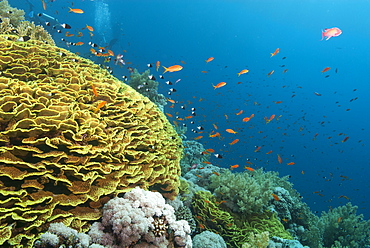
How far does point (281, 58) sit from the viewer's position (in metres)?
99.4

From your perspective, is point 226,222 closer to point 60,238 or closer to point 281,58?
point 60,238

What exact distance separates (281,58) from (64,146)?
112 metres

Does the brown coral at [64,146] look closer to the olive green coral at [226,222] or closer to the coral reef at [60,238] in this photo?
the coral reef at [60,238]

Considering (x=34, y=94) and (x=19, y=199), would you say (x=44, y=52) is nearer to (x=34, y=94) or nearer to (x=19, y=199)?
(x=34, y=94)

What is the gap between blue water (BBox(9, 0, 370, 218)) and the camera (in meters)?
87.6

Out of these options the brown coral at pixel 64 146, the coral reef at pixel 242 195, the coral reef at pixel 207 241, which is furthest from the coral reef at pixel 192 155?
the brown coral at pixel 64 146

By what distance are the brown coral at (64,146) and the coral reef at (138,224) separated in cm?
21

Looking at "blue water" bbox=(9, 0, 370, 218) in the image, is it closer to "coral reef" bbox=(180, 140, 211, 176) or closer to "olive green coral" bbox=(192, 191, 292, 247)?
"coral reef" bbox=(180, 140, 211, 176)

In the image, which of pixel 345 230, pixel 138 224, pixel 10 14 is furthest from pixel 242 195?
pixel 10 14

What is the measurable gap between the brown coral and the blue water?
249 ft

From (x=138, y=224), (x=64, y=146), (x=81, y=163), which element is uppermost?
(x=64, y=146)

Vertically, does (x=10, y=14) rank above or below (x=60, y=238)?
above

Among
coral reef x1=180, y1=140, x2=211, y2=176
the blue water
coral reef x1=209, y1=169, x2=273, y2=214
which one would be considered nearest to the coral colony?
coral reef x1=209, y1=169, x2=273, y2=214

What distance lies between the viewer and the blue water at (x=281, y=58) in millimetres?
87562
